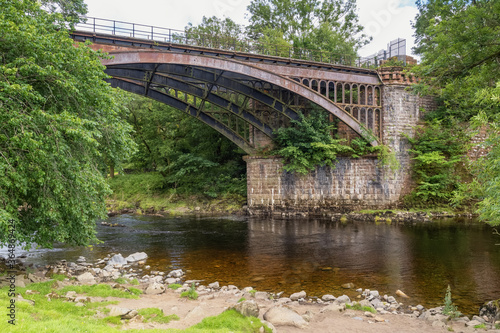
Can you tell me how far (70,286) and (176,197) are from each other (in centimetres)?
2168

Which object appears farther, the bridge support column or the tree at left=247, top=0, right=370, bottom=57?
the tree at left=247, top=0, right=370, bottom=57

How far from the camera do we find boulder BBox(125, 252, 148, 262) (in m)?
13.0

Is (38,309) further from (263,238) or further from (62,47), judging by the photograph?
(263,238)

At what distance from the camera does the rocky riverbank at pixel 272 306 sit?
23.1ft

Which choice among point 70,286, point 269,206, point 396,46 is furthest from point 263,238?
point 396,46

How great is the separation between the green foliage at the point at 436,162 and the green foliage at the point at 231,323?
20.7 metres

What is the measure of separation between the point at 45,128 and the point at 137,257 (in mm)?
6816

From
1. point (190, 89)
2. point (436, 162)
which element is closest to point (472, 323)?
point (436, 162)

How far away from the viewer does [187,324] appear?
6566 millimetres

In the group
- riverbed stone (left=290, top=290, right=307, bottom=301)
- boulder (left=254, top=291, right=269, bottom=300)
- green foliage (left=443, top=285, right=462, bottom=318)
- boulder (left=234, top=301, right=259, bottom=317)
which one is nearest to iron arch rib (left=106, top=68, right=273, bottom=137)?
boulder (left=254, top=291, right=269, bottom=300)

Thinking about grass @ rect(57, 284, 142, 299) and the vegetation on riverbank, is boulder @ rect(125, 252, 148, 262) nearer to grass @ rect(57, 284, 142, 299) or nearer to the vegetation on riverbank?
grass @ rect(57, 284, 142, 299)

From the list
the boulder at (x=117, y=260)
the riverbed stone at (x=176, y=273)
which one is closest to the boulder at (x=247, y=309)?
the riverbed stone at (x=176, y=273)

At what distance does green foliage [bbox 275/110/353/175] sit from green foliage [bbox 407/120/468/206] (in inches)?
192

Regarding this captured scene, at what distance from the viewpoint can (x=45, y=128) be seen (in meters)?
7.97
